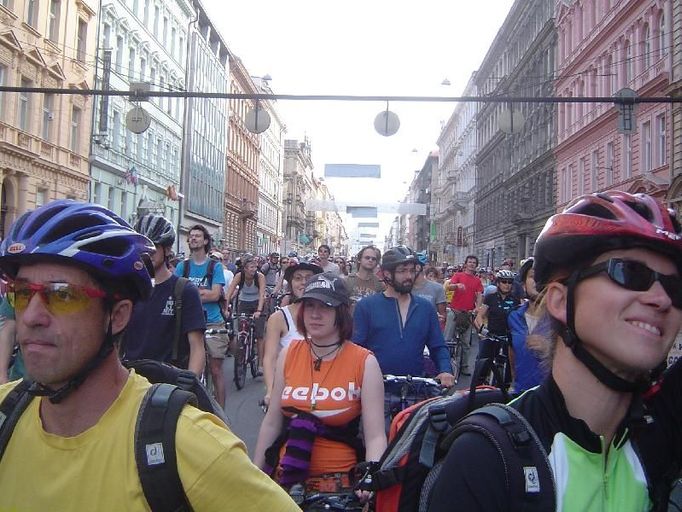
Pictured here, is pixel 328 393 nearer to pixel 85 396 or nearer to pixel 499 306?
pixel 85 396

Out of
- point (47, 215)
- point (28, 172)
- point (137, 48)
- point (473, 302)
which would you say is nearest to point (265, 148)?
point (137, 48)

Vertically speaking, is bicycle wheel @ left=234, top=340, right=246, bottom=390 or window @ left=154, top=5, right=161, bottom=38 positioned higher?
window @ left=154, top=5, right=161, bottom=38

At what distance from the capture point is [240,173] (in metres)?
68.7

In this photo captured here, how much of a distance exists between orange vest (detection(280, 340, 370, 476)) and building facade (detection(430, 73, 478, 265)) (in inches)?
2757

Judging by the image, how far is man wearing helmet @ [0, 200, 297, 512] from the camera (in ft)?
5.67

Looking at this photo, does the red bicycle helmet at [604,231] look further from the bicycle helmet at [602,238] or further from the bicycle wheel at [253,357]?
the bicycle wheel at [253,357]

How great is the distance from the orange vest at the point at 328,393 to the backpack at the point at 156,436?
5.89 ft

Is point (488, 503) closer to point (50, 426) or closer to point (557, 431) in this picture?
point (557, 431)

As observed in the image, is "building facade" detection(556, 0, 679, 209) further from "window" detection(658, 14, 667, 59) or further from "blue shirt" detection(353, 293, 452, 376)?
"blue shirt" detection(353, 293, 452, 376)

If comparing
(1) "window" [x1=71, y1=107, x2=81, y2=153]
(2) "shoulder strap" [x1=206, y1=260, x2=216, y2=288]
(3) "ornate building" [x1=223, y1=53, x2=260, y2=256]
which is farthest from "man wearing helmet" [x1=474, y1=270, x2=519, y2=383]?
(3) "ornate building" [x1=223, y1=53, x2=260, y2=256]

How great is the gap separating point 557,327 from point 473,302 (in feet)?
39.9

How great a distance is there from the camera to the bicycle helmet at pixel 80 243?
6.38 ft

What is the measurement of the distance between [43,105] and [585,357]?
96.2ft

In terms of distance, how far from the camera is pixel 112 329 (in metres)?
2.01
